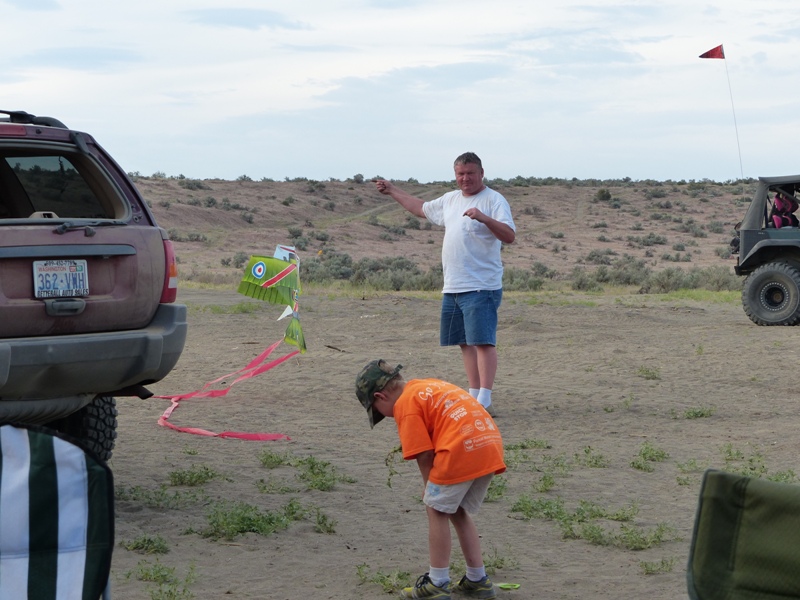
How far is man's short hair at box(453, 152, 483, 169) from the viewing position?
23.9 feet

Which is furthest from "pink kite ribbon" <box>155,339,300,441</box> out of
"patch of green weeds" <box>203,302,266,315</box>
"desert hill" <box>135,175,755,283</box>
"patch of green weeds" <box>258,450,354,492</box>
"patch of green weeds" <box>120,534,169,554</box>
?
"desert hill" <box>135,175,755,283</box>

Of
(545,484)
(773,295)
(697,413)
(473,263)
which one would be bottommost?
(697,413)

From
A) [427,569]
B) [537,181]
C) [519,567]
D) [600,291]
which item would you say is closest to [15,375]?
[427,569]

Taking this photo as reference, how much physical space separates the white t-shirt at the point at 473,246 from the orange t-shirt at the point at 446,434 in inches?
137

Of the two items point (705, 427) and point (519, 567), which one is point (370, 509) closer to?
point (519, 567)

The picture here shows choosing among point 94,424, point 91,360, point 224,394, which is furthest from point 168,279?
point 224,394

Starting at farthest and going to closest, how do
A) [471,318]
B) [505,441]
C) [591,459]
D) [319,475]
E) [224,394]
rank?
1. [224,394]
2. [471,318]
3. [505,441]
4. [591,459]
5. [319,475]

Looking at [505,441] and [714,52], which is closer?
[505,441]

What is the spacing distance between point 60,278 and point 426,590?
213cm

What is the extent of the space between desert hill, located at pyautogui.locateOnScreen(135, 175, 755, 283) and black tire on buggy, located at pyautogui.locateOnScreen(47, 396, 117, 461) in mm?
17105

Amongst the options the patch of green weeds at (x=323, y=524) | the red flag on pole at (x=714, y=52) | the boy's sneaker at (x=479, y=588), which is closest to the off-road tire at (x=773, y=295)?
the red flag on pole at (x=714, y=52)

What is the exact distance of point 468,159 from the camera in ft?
23.9

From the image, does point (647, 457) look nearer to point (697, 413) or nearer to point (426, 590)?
point (697, 413)

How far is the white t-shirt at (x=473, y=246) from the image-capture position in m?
7.40
